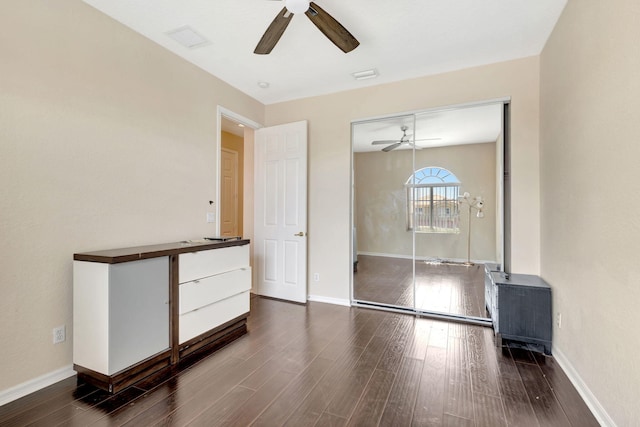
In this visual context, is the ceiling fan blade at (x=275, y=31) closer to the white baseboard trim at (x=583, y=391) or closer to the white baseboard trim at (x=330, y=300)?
the white baseboard trim at (x=330, y=300)

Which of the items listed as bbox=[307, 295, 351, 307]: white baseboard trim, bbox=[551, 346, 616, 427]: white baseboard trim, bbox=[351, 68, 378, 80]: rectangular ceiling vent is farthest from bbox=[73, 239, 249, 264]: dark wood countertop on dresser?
bbox=[551, 346, 616, 427]: white baseboard trim

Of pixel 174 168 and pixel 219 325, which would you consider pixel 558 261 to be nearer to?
pixel 219 325

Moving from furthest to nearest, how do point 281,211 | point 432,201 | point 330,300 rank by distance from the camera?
point 281,211 → point 330,300 → point 432,201

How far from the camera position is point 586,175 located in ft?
6.20

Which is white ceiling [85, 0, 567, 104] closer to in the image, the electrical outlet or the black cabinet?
the black cabinet

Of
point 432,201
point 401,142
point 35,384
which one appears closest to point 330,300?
→ point 432,201

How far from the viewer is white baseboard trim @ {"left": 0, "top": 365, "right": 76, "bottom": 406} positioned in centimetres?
183

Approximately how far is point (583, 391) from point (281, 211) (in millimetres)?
3386

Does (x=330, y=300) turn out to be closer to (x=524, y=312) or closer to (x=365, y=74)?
(x=524, y=312)

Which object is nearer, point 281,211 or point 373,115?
point 373,115

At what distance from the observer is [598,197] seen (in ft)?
5.71

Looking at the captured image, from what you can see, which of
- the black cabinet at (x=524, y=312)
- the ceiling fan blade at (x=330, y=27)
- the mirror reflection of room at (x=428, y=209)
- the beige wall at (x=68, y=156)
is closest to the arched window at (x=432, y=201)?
the mirror reflection of room at (x=428, y=209)

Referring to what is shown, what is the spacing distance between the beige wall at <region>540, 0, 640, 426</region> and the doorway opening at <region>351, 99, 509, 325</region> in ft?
2.59

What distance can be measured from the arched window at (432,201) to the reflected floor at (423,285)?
1.58ft
